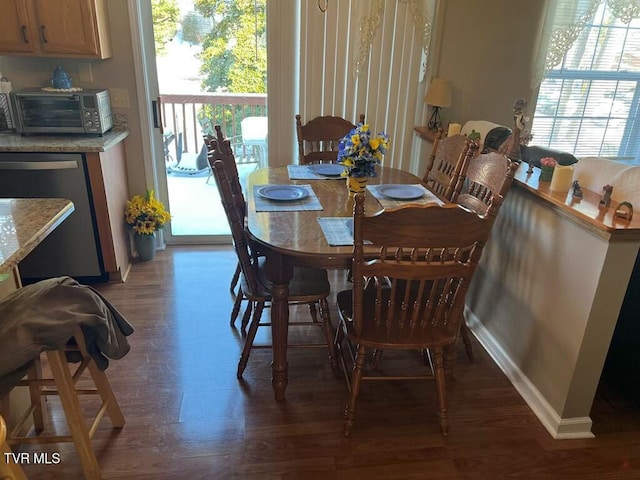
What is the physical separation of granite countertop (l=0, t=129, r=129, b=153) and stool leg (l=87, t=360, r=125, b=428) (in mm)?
1472

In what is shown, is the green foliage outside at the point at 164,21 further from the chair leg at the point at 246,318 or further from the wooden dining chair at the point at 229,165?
the chair leg at the point at 246,318

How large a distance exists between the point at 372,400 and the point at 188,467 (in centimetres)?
85

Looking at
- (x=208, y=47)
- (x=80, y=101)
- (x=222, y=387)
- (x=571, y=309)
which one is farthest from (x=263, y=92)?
(x=571, y=309)

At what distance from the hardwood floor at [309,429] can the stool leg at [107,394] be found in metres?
0.06

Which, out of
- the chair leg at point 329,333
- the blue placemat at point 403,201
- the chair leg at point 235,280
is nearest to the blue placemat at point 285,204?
the blue placemat at point 403,201

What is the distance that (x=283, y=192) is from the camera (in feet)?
7.96

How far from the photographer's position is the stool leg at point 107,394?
1.78m

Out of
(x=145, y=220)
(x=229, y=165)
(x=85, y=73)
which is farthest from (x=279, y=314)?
(x=85, y=73)

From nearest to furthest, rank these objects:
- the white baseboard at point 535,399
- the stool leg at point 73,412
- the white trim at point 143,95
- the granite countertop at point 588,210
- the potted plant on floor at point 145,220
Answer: the stool leg at point 73,412 → the granite countertop at point 588,210 → the white baseboard at point 535,399 → the white trim at point 143,95 → the potted plant on floor at point 145,220

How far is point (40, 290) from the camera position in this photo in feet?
4.88

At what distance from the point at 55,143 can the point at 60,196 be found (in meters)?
0.31

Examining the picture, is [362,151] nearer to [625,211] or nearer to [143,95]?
[625,211]

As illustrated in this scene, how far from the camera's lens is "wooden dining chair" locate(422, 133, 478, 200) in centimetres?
242

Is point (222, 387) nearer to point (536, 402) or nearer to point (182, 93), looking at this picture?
point (536, 402)
